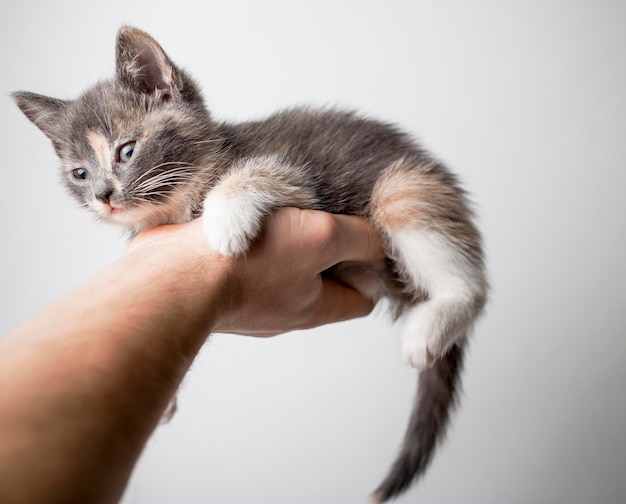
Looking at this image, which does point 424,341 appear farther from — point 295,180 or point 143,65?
point 143,65

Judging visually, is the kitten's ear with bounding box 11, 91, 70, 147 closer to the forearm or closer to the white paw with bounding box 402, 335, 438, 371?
the forearm

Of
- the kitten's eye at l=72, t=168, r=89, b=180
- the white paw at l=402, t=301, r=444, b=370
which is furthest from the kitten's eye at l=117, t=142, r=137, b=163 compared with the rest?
the white paw at l=402, t=301, r=444, b=370

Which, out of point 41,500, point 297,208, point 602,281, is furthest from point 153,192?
point 602,281

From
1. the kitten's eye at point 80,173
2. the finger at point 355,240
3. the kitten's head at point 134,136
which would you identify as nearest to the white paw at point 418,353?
the finger at point 355,240

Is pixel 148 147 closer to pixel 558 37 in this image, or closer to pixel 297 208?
pixel 297 208

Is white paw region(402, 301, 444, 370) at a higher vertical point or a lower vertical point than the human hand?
lower

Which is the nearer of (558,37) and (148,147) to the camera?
(148,147)

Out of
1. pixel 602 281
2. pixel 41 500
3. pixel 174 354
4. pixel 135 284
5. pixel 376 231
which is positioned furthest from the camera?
pixel 602 281

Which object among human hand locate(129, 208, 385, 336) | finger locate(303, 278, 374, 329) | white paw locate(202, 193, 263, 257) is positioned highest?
white paw locate(202, 193, 263, 257)
